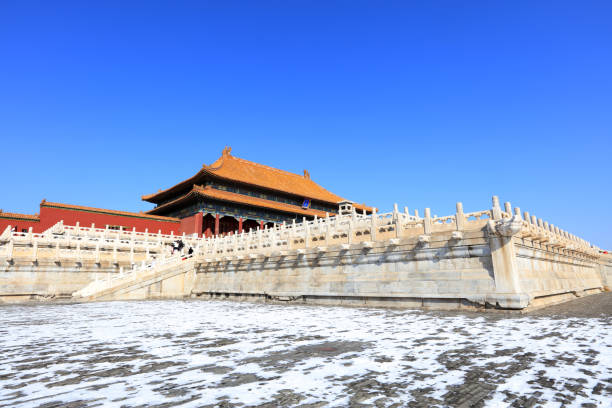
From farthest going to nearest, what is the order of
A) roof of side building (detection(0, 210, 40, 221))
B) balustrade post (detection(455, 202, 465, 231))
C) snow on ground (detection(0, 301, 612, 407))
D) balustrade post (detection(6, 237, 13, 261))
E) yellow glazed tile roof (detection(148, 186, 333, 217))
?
1. yellow glazed tile roof (detection(148, 186, 333, 217))
2. roof of side building (detection(0, 210, 40, 221))
3. balustrade post (detection(6, 237, 13, 261))
4. balustrade post (detection(455, 202, 465, 231))
5. snow on ground (detection(0, 301, 612, 407))

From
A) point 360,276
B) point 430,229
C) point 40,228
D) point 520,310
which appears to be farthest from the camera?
point 40,228

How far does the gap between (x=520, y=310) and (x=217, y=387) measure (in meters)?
9.18

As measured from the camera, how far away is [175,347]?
5.68 m

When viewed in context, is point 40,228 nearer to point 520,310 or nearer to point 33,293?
point 33,293

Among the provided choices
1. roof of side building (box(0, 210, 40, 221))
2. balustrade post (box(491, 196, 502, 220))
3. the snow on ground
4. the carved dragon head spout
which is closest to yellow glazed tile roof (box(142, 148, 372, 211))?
roof of side building (box(0, 210, 40, 221))

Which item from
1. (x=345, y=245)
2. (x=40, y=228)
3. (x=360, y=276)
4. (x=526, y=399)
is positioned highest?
(x=40, y=228)

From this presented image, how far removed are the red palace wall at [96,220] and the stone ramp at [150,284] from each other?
33.7ft

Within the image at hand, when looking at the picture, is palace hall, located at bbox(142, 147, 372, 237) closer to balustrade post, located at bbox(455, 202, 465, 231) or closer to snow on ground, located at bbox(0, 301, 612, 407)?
balustrade post, located at bbox(455, 202, 465, 231)

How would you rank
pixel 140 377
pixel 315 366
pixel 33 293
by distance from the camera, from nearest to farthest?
pixel 140 377 < pixel 315 366 < pixel 33 293

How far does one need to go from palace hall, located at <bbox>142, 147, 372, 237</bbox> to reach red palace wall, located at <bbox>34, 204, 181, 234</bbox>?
2280mm

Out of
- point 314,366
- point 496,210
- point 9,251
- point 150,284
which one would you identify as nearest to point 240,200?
point 150,284

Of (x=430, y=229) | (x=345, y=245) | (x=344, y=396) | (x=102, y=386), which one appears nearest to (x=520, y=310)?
(x=430, y=229)

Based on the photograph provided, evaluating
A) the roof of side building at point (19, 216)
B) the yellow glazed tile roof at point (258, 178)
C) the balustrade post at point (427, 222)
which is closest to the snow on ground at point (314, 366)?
the balustrade post at point (427, 222)

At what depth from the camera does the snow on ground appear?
10.8ft
